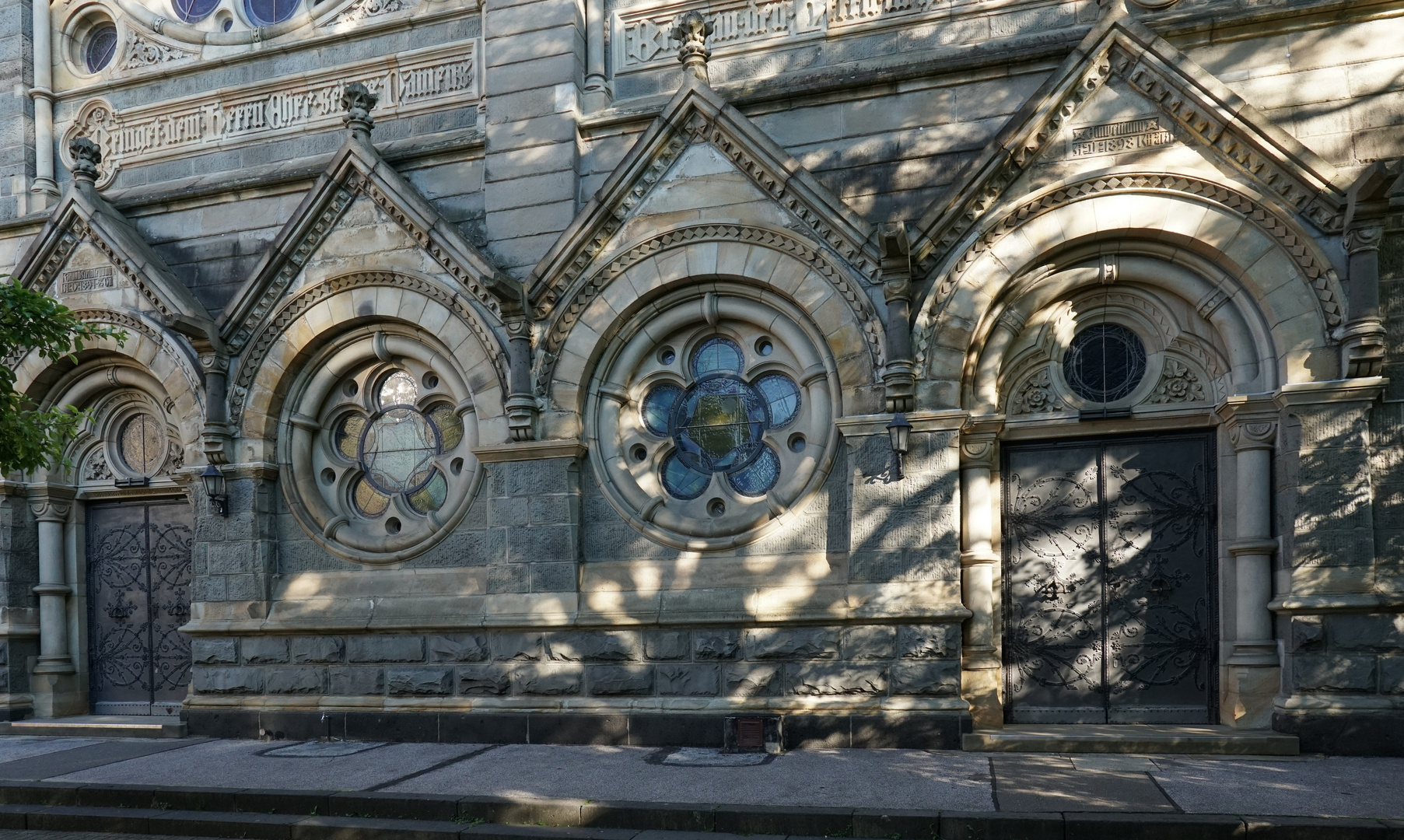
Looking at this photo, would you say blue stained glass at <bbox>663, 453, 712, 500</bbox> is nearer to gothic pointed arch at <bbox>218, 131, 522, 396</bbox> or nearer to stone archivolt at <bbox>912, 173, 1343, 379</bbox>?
gothic pointed arch at <bbox>218, 131, 522, 396</bbox>

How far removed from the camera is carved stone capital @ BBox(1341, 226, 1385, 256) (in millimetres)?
9211

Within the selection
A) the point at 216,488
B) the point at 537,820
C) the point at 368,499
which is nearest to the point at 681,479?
the point at 368,499

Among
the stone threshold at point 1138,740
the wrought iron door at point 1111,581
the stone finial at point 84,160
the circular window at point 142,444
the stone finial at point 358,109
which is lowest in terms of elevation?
the stone threshold at point 1138,740

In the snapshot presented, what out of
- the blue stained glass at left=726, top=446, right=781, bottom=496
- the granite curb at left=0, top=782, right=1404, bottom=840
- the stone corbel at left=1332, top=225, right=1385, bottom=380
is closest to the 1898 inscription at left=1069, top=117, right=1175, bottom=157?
the stone corbel at left=1332, top=225, right=1385, bottom=380

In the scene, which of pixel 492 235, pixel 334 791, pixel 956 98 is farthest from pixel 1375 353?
pixel 334 791

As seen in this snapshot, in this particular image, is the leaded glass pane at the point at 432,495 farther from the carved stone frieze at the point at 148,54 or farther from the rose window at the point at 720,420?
the carved stone frieze at the point at 148,54

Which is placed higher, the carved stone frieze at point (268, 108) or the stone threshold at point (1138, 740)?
the carved stone frieze at point (268, 108)

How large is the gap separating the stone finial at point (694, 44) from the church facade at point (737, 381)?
2.8 inches

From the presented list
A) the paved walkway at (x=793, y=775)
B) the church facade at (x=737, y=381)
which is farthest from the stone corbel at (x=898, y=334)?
the paved walkway at (x=793, y=775)

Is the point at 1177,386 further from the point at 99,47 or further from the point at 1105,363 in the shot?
the point at 99,47

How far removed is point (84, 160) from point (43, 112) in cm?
168

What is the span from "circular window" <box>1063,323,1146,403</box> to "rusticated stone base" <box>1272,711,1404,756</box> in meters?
3.09

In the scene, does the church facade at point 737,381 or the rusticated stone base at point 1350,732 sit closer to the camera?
the rusticated stone base at point 1350,732

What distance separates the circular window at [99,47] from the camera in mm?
14234
